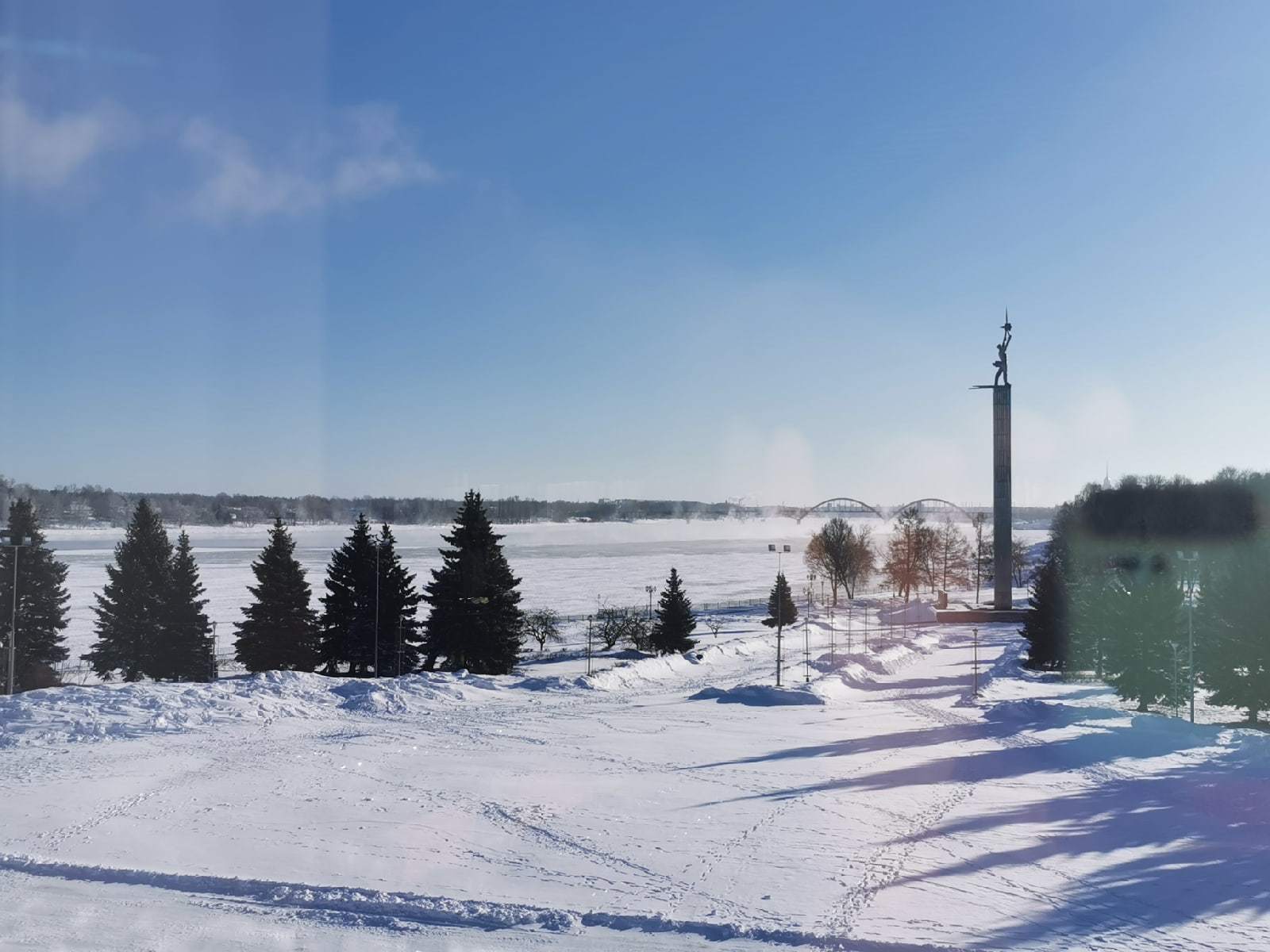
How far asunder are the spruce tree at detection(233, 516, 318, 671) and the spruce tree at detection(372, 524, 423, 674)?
2.56 meters

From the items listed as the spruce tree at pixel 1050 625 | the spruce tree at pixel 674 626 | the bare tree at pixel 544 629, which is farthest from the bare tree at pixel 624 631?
the spruce tree at pixel 1050 625

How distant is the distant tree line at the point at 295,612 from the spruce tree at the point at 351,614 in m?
0.04

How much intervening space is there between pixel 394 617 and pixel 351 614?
1.53 metres

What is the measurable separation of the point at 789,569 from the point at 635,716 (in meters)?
86.1

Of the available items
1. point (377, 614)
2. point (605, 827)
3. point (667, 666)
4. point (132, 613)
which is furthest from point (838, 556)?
point (605, 827)

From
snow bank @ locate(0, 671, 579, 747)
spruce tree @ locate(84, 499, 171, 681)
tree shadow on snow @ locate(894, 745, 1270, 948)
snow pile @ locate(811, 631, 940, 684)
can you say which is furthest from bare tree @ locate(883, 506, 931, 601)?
tree shadow on snow @ locate(894, 745, 1270, 948)

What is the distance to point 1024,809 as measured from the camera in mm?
11977

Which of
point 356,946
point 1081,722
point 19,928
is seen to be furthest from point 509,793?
point 1081,722

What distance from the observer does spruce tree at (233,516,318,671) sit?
31500 mm

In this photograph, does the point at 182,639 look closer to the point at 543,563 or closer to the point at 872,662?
the point at 872,662

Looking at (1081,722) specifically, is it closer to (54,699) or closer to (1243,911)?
(1243,911)

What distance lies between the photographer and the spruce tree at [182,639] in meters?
31.5

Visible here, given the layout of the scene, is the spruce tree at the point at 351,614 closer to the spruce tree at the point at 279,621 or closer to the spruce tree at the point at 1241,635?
the spruce tree at the point at 279,621

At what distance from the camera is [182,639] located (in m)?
31.7
